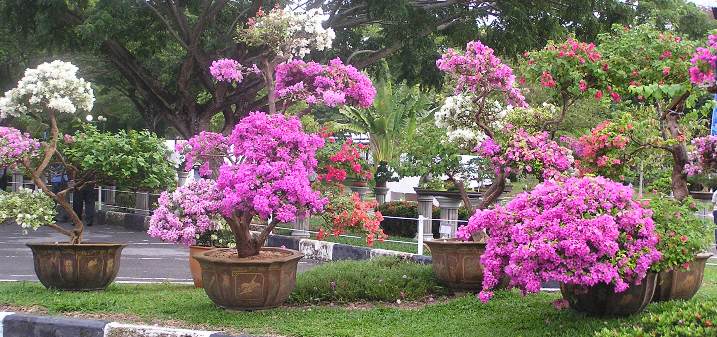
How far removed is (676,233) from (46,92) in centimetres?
666

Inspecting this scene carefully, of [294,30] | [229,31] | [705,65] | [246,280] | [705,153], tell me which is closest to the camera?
[705,65]

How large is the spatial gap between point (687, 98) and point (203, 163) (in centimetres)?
497

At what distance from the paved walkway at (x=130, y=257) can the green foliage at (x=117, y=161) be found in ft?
4.74

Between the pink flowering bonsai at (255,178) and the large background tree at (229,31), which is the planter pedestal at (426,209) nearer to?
the large background tree at (229,31)

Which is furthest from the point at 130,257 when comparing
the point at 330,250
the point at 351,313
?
the point at 351,313

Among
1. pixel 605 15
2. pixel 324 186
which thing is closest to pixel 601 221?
pixel 324 186

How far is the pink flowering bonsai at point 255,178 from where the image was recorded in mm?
6727

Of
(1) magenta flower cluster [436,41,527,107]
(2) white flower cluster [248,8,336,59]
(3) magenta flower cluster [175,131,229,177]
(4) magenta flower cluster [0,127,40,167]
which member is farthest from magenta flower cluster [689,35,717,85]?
(4) magenta flower cluster [0,127,40,167]

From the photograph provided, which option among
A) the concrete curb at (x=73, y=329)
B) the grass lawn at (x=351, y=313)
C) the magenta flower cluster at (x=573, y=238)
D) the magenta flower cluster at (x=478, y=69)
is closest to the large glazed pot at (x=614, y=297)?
the grass lawn at (x=351, y=313)

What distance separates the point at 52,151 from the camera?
8.88 meters

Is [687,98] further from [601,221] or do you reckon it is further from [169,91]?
[169,91]

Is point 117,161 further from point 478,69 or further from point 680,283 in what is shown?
point 680,283

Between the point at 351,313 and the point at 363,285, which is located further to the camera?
the point at 363,285

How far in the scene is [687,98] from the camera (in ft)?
22.1
